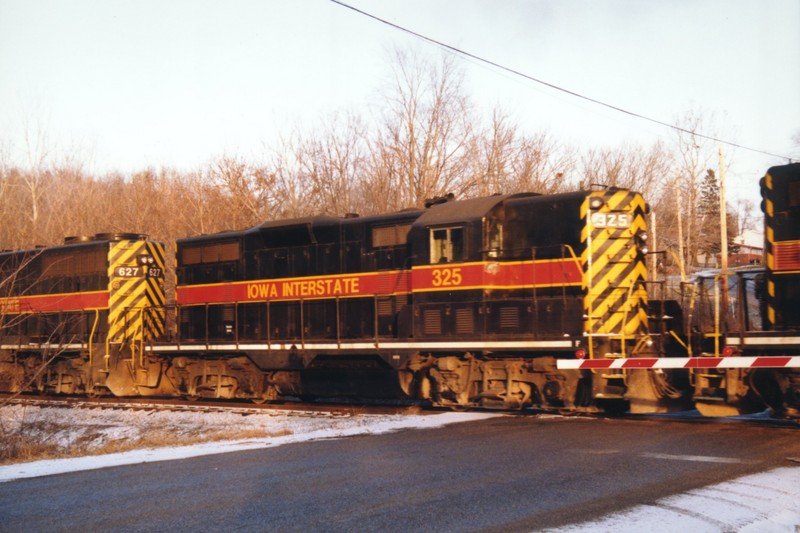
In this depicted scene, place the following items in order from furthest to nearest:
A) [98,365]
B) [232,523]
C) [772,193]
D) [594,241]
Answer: [98,365] < [594,241] < [772,193] < [232,523]

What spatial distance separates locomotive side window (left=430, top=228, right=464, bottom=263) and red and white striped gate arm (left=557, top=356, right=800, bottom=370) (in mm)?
2799

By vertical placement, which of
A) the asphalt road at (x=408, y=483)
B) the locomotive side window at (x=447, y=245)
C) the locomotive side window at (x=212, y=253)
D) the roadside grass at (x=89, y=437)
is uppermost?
the locomotive side window at (x=212, y=253)

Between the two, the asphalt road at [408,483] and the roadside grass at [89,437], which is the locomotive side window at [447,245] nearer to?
the asphalt road at [408,483]

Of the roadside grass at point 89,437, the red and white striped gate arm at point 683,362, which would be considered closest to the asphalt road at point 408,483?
the red and white striped gate arm at point 683,362

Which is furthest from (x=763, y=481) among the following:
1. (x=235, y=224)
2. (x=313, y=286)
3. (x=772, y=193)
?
(x=235, y=224)

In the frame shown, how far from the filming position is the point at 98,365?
20609 mm

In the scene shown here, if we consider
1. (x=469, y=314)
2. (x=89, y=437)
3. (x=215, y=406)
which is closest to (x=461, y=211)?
(x=469, y=314)

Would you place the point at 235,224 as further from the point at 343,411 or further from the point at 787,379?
the point at 787,379

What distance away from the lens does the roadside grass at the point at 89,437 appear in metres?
11.3

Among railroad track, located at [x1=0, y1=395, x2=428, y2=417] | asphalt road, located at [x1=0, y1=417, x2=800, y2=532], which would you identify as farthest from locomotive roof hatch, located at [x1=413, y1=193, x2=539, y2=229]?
asphalt road, located at [x1=0, y1=417, x2=800, y2=532]

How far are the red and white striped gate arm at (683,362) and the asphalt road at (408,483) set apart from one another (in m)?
0.93

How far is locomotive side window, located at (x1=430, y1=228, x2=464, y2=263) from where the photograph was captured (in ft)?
47.3

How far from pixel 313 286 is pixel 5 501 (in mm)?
10015

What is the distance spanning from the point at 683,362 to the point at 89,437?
10.2 m
